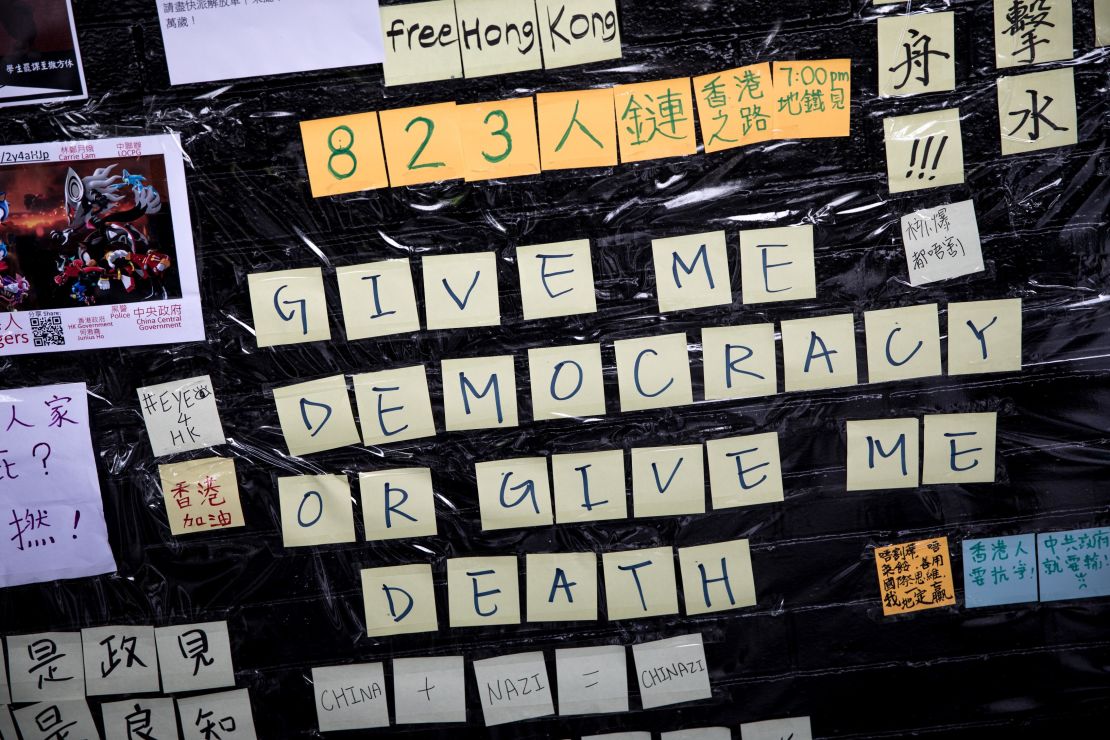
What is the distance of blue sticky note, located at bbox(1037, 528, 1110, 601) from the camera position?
150 cm

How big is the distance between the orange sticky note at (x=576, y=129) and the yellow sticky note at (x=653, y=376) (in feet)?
1.21

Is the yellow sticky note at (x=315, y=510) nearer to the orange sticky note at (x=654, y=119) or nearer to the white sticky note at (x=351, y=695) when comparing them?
the white sticky note at (x=351, y=695)

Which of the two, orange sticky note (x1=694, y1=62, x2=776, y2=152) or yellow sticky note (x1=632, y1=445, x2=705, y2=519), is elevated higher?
orange sticky note (x1=694, y1=62, x2=776, y2=152)

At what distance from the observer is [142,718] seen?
1508mm

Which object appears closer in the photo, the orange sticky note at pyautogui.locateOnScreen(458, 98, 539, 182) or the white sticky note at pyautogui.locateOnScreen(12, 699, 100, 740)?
the orange sticky note at pyautogui.locateOnScreen(458, 98, 539, 182)

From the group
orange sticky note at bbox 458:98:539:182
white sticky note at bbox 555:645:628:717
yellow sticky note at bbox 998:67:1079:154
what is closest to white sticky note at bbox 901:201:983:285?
yellow sticky note at bbox 998:67:1079:154

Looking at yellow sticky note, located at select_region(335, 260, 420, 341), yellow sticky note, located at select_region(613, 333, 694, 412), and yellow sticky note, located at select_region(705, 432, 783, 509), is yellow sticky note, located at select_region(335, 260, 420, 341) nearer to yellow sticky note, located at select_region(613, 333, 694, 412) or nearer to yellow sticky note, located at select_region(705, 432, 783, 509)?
yellow sticky note, located at select_region(613, 333, 694, 412)

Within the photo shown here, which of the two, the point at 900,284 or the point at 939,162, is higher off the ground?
the point at 939,162

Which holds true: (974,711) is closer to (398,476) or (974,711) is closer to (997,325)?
(997,325)

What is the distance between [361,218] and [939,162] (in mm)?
1150

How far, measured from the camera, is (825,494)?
1.47 m

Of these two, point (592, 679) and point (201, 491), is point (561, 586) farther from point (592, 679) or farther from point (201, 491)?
point (201, 491)

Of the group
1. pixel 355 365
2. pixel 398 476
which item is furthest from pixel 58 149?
pixel 398 476

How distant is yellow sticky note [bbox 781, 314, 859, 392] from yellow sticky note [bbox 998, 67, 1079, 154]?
476 millimetres
